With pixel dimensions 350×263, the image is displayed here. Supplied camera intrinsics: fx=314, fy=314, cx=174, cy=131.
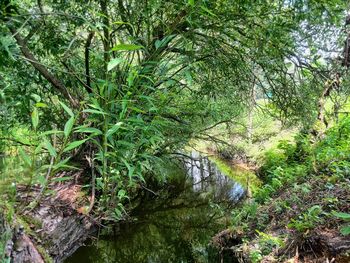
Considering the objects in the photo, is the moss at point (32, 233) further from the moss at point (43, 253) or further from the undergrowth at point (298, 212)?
the undergrowth at point (298, 212)

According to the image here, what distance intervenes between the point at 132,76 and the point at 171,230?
10.1 feet

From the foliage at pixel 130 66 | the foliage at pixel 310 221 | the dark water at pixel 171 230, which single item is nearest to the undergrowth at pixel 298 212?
the foliage at pixel 310 221

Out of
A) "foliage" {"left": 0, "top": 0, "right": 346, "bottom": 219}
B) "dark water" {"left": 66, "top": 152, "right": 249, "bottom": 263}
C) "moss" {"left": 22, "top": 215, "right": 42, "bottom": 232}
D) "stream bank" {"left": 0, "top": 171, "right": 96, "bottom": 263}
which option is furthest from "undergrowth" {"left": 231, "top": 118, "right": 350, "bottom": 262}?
"moss" {"left": 22, "top": 215, "right": 42, "bottom": 232}

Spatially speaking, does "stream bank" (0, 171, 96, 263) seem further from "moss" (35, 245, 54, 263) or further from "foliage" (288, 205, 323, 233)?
"foliage" (288, 205, 323, 233)

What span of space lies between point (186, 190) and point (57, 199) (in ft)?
13.7

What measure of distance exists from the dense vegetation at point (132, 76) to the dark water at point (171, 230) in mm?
762

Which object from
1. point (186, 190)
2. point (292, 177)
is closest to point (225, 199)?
point (186, 190)

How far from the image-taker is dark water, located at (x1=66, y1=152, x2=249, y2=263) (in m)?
3.58

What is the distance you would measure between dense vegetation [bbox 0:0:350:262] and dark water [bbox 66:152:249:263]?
76cm

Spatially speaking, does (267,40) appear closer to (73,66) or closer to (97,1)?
(97,1)

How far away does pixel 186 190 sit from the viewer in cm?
646

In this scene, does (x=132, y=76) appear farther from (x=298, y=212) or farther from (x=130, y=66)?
(x=298, y=212)

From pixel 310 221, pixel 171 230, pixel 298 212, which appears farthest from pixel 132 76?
pixel 171 230

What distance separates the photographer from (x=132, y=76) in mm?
1894
